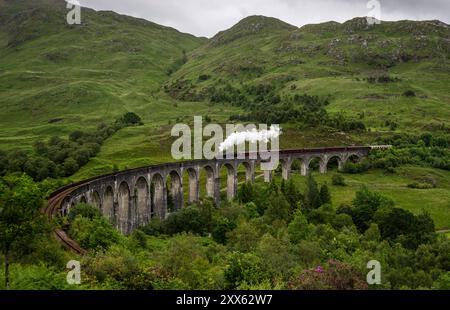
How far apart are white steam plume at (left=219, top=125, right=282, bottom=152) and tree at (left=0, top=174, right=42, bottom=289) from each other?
99859mm

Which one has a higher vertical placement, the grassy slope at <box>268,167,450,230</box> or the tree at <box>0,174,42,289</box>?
the tree at <box>0,174,42,289</box>

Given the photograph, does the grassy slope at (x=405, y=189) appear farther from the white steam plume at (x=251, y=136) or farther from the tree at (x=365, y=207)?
the white steam plume at (x=251, y=136)

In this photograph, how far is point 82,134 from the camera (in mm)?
151375

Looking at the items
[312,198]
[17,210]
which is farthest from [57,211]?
[312,198]

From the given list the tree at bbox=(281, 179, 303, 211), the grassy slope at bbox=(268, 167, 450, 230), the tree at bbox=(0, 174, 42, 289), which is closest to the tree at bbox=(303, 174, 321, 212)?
the tree at bbox=(281, 179, 303, 211)

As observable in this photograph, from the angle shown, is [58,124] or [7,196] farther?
[58,124]

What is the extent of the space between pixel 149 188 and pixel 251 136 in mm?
56970

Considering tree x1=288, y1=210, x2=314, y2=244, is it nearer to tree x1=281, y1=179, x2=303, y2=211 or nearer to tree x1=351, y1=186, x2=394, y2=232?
tree x1=351, y1=186, x2=394, y2=232

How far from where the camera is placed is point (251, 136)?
135m

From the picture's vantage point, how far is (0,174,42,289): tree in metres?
25.5

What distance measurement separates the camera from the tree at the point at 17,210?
83.8ft
